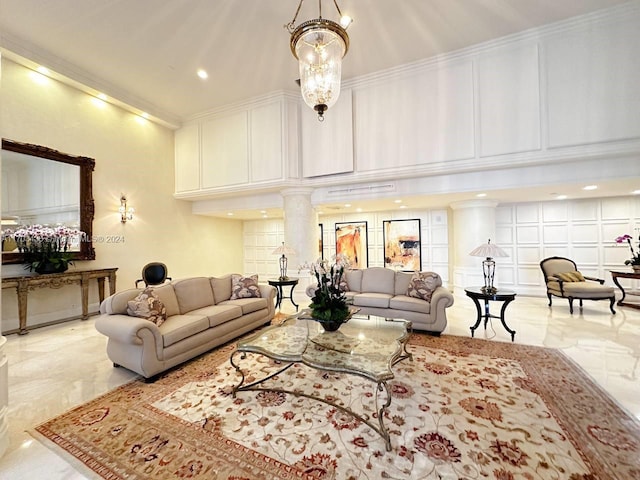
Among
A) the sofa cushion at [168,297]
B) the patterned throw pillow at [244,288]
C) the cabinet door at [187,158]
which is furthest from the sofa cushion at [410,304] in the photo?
the cabinet door at [187,158]

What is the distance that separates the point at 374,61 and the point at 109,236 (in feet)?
20.5

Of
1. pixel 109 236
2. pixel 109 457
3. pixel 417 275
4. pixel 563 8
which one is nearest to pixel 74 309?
pixel 109 236

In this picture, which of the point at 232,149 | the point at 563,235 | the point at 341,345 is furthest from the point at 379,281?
the point at 563,235

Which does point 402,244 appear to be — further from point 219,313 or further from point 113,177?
point 113,177

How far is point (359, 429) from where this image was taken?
2.04 m

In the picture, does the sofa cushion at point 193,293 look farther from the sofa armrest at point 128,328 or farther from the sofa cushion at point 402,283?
the sofa cushion at point 402,283

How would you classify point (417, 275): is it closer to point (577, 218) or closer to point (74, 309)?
point (577, 218)

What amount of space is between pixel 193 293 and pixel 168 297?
0.37m

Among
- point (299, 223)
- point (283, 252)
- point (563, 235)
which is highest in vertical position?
point (299, 223)

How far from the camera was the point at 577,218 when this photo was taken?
6359 mm

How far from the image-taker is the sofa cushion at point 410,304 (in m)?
3.95

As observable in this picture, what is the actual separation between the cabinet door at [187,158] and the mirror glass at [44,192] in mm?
1929

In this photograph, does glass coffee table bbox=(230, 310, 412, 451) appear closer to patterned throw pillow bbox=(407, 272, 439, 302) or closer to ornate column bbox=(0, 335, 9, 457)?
patterned throw pillow bbox=(407, 272, 439, 302)

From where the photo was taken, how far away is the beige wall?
4637 millimetres
